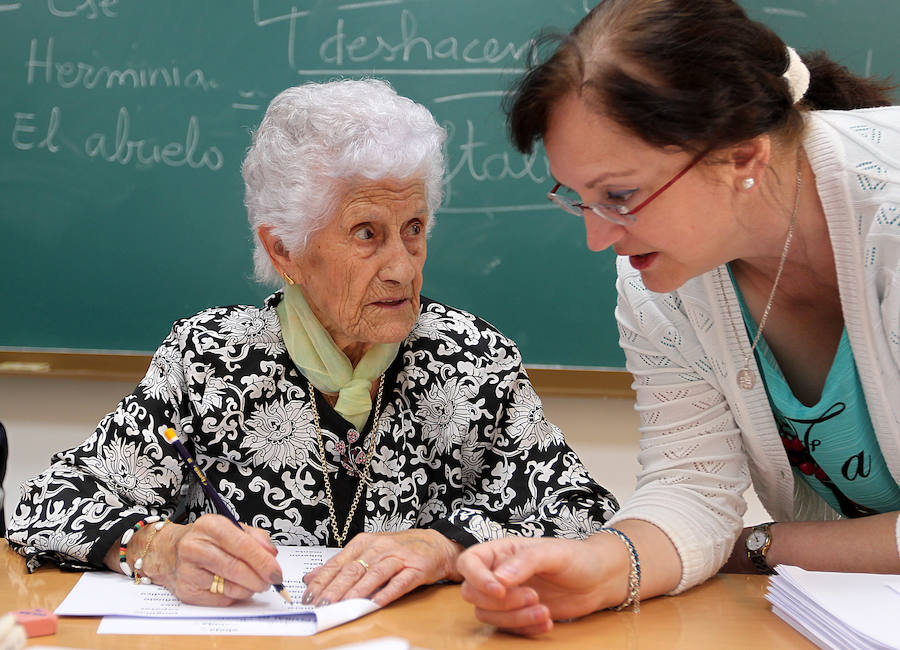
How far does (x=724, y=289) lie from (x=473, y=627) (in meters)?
0.68

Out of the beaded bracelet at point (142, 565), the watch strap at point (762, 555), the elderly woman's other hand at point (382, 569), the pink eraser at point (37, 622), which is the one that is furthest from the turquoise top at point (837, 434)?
the pink eraser at point (37, 622)

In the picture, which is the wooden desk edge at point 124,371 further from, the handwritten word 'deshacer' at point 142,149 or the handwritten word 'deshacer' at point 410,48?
the handwritten word 'deshacer' at point 410,48

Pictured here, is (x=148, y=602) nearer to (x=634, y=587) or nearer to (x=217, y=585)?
(x=217, y=585)

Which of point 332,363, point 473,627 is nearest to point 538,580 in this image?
point 473,627

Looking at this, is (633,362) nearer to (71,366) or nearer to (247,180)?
(247,180)

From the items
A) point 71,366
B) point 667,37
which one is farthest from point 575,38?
point 71,366

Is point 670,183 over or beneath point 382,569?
over

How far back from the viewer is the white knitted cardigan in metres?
1.26

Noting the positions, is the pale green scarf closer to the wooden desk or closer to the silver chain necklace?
the wooden desk

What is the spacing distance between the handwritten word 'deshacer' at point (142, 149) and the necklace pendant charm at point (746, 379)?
167cm

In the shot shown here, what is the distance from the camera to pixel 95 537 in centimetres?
132

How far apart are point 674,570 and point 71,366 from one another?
6.23ft

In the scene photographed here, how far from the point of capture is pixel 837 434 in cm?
138

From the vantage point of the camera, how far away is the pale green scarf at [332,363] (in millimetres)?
1616
